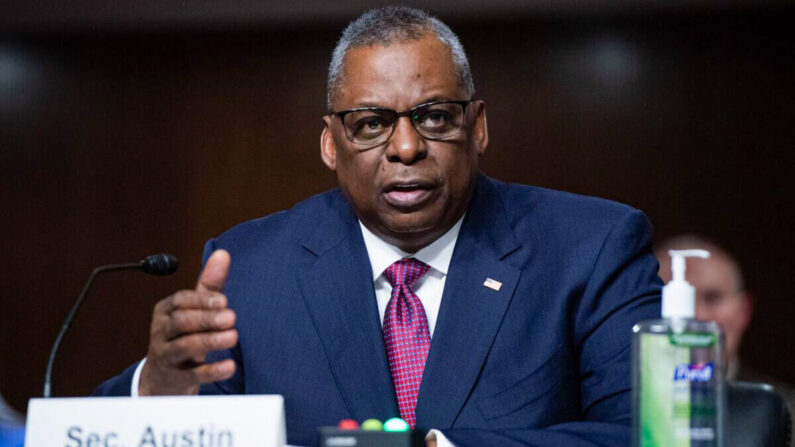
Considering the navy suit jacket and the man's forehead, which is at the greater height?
the man's forehead

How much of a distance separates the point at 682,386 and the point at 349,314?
867 millimetres

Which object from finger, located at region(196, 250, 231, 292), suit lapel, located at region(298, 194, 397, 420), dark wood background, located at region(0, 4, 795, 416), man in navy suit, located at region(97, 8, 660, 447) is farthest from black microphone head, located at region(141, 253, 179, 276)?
dark wood background, located at region(0, 4, 795, 416)

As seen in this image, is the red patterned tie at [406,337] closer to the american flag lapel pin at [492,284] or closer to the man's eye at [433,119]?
the american flag lapel pin at [492,284]

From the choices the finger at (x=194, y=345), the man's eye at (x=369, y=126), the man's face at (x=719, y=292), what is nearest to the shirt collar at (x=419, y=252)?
the man's eye at (x=369, y=126)

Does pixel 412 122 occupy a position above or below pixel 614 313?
above

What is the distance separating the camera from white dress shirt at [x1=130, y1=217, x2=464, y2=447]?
5.81 feet

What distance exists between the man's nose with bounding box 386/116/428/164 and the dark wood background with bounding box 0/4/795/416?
3.69 meters

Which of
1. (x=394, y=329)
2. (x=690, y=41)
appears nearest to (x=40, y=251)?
(x=690, y=41)

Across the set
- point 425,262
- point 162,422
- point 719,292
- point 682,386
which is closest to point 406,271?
point 425,262

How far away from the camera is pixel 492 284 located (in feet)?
5.62

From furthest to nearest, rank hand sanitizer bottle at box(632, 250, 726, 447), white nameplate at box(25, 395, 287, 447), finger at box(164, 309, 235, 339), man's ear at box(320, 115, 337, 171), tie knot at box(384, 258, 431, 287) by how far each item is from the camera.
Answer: man's ear at box(320, 115, 337, 171)
tie knot at box(384, 258, 431, 287)
finger at box(164, 309, 235, 339)
white nameplate at box(25, 395, 287, 447)
hand sanitizer bottle at box(632, 250, 726, 447)

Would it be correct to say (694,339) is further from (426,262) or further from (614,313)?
(426,262)

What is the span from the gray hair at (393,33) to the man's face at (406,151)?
0.7 inches

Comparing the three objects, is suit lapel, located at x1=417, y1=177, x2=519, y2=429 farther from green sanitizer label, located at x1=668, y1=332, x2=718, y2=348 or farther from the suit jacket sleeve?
green sanitizer label, located at x1=668, y1=332, x2=718, y2=348
